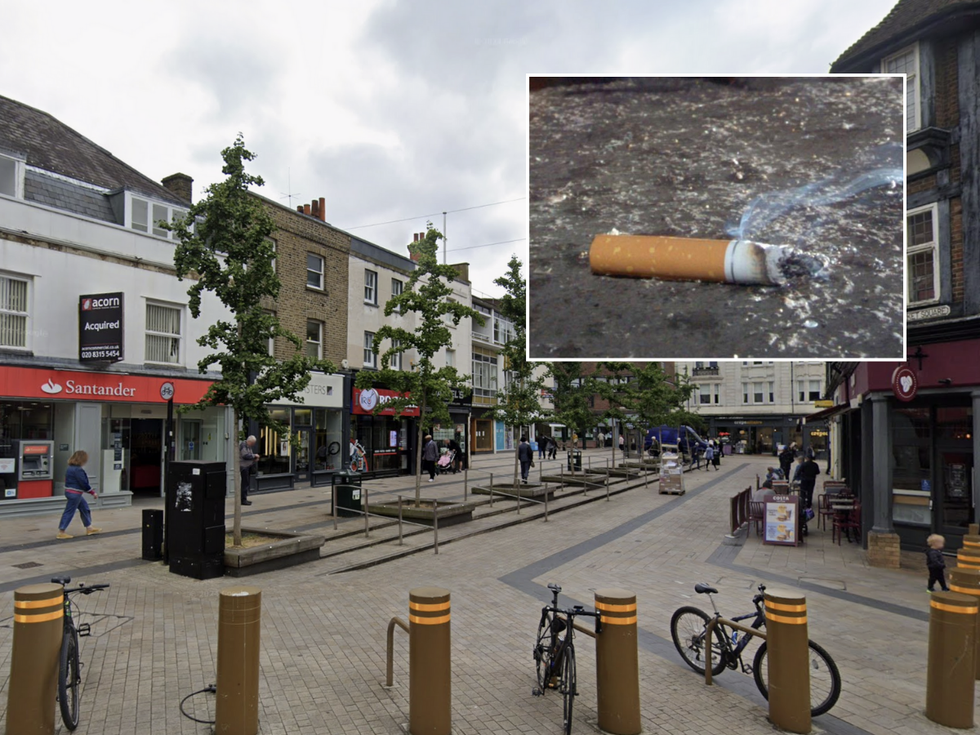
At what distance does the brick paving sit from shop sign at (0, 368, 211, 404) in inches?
127

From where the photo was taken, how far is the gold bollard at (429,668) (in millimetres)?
5230

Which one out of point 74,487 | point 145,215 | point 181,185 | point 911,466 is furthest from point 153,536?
point 181,185

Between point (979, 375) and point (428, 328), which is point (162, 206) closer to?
point (428, 328)

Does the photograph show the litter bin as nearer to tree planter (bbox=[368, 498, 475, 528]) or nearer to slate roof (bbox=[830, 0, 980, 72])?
tree planter (bbox=[368, 498, 475, 528])

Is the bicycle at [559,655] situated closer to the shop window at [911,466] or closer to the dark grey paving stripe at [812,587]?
the dark grey paving stripe at [812,587]

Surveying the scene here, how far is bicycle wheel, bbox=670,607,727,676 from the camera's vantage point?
665 cm

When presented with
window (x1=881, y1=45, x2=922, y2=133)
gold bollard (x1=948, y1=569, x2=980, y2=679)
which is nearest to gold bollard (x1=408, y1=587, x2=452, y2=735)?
gold bollard (x1=948, y1=569, x2=980, y2=679)

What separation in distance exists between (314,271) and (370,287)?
12.1ft

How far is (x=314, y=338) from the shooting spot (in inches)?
1051

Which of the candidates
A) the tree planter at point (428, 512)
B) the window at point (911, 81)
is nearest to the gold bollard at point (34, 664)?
the tree planter at point (428, 512)

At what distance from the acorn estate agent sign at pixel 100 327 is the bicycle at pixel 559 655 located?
47.9ft

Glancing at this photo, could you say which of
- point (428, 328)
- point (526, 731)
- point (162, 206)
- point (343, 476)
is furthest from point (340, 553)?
point (162, 206)

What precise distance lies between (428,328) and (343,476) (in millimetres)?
4156

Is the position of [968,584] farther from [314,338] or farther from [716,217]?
[314,338]
